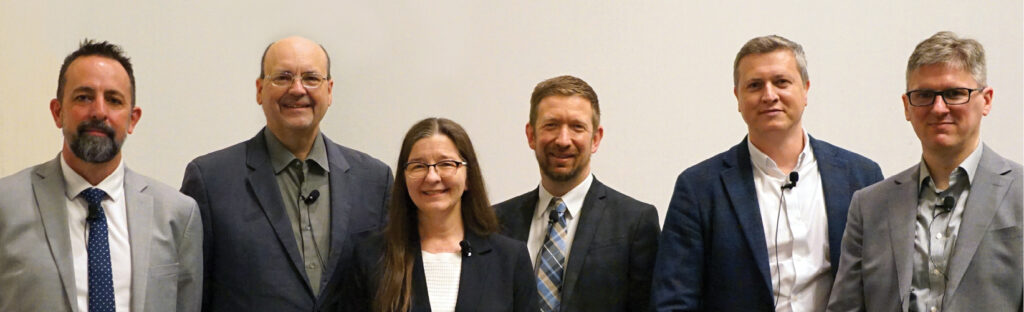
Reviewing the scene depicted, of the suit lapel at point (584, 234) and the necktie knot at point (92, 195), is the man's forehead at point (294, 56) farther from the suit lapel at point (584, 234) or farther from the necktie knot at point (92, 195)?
the suit lapel at point (584, 234)

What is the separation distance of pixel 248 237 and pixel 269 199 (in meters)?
0.14

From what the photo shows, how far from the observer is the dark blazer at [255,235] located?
3.05 metres

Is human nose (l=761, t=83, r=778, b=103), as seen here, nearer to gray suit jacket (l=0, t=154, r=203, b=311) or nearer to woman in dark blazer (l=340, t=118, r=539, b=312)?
woman in dark blazer (l=340, t=118, r=539, b=312)

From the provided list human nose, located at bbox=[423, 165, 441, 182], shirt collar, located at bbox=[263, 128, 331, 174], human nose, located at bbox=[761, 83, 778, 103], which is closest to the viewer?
human nose, located at bbox=[423, 165, 441, 182]

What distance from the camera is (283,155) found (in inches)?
127

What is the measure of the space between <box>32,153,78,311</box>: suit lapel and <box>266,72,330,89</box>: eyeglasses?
71 centimetres

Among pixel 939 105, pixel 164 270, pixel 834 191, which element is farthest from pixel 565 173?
pixel 164 270

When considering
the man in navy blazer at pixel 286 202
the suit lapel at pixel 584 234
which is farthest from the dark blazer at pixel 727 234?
the man in navy blazer at pixel 286 202

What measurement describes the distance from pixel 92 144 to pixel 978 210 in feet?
8.17

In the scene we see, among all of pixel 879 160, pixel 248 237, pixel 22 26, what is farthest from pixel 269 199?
pixel 879 160

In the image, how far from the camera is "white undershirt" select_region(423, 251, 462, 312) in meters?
2.83

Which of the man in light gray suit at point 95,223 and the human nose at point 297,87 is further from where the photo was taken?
the human nose at point 297,87

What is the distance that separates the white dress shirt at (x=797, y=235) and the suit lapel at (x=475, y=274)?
34.6 inches

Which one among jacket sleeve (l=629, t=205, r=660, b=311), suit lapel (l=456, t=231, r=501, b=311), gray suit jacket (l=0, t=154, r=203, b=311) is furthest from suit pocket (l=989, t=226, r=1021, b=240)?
gray suit jacket (l=0, t=154, r=203, b=311)
